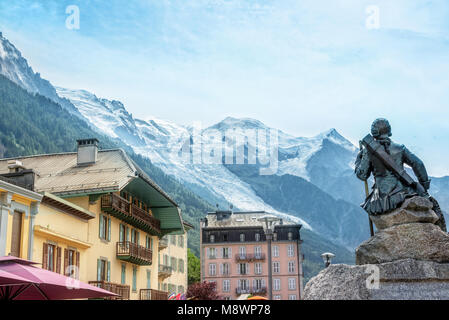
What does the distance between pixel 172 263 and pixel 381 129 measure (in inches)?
2046

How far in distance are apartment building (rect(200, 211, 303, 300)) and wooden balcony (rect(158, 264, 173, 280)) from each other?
1471 inches

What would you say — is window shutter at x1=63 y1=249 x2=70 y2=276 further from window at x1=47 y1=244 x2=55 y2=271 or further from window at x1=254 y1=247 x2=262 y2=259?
window at x1=254 y1=247 x2=262 y2=259

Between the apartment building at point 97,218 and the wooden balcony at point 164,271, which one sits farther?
the wooden balcony at point 164,271

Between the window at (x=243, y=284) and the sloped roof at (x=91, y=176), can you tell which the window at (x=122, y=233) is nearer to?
the sloped roof at (x=91, y=176)

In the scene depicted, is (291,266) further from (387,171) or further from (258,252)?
(387,171)

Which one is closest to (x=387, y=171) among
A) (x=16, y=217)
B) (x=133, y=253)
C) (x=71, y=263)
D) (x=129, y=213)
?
(x=16, y=217)

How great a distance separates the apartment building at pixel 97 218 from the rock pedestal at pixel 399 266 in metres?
19.5

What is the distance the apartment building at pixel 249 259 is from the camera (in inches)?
3686

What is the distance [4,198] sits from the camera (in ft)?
81.7

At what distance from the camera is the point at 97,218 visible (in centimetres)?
3488

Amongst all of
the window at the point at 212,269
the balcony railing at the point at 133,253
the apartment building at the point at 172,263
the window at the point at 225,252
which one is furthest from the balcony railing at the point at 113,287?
the window at the point at 225,252
